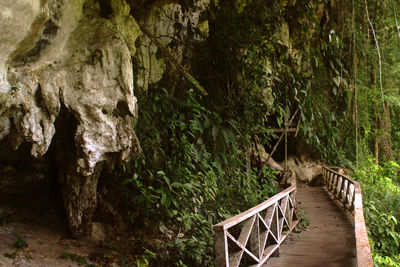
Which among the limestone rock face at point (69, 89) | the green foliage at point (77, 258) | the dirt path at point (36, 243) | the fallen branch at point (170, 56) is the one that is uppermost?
the fallen branch at point (170, 56)

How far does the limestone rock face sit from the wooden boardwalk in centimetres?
277

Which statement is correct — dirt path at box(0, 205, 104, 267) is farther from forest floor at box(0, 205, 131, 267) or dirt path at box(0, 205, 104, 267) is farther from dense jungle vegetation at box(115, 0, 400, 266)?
dense jungle vegetation at box(115, 0, 400, 266)

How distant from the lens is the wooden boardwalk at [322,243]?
479 centimetres

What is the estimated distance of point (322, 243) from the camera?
229 inches

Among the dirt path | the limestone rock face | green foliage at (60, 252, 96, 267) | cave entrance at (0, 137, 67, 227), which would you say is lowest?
green foliage at (60, 252, 96, 267)

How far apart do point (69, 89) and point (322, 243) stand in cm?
492

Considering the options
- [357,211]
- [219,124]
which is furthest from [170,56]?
[357,211]

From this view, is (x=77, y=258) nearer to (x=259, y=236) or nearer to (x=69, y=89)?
(x=69, y=89)

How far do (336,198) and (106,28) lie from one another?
8.44 m

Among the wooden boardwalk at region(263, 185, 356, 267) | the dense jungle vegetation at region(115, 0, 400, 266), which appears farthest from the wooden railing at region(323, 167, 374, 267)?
the dense jungle vegetation at region(115, 0, 400, 266)

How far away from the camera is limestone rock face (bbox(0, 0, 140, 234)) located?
2689 mm

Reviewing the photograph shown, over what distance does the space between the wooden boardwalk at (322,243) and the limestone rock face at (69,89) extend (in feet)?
9.09

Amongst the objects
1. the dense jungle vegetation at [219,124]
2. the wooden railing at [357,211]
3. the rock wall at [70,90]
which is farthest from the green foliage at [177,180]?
the wooden railing at [357,211]

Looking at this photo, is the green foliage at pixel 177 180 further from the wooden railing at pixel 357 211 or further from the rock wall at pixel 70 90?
the wooden railing at pixel 357 211
